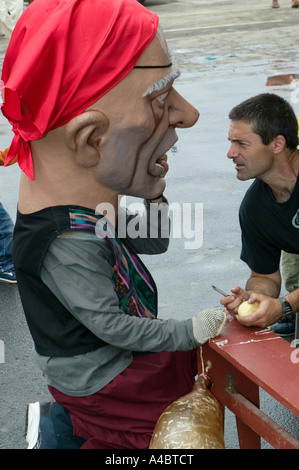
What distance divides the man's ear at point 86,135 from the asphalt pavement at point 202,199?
0.43 m

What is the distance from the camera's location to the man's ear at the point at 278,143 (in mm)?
3371

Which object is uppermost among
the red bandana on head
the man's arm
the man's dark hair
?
Answer: the red bandana on head

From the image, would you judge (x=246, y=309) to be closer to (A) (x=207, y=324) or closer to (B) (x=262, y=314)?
(B) (x=262, y=314)

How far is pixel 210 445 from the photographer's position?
6.88 feet

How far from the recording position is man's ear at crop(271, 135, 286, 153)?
11.1ft

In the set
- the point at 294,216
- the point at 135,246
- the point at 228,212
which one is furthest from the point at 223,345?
the point at 228,212

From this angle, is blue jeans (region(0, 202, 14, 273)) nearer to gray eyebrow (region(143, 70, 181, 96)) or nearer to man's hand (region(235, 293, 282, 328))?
man's hand (region(235, 293, 282, 328))

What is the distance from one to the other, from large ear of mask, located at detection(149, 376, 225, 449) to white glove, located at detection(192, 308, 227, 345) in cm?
19

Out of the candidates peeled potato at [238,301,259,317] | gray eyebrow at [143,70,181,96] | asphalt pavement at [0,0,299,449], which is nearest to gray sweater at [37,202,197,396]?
peeled potato at [238,301,259,317]

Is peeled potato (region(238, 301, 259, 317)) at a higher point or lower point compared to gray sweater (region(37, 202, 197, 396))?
lower

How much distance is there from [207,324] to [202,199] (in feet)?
12.9

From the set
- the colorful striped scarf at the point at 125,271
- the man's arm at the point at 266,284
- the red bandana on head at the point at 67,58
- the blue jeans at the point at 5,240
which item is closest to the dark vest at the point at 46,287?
the colorful striped scarf at the point at 125,271

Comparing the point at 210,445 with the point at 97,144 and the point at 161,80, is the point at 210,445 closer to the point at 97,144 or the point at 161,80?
the point at 97,144

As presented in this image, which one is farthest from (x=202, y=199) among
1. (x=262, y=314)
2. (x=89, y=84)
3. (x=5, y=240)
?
(x=89, y=84)
